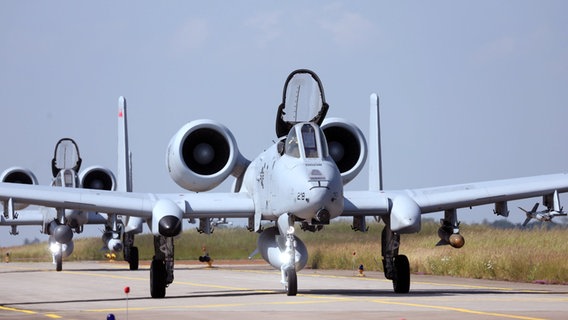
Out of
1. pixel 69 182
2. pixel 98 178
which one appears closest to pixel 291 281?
pixel 69 182

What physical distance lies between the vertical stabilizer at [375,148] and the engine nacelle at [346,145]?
1.93 m

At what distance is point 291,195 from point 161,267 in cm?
357

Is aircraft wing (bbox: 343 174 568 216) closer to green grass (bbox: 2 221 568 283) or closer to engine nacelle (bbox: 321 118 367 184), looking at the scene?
engine nacelle (bbox: 321 118 367 184)

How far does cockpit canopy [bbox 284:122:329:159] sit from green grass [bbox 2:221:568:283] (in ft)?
19.9

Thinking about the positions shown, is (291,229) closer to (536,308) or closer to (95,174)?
(536,308)

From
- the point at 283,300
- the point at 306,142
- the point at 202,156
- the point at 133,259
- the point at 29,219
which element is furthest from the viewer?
the point at 29,219

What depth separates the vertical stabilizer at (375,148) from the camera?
2875 centimetres

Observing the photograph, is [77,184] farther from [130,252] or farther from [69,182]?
[130,252]

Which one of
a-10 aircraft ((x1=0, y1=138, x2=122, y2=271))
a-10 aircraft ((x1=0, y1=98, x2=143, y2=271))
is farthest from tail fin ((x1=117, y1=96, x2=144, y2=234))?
a-10 aircraft ((x1=0, y1=138, x2=122, y2=271))

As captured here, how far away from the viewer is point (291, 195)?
22.3 m

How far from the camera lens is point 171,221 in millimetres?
22984

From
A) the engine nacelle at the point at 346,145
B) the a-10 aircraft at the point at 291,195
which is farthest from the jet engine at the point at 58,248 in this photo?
the engine nacelle at the point at 346,145

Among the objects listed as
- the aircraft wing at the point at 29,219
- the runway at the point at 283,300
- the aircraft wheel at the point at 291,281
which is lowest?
the runway at the point at 283,300

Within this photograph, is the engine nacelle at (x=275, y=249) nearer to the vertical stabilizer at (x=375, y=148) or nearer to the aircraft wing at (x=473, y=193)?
the aircraft wing at (x=473, y=193)
